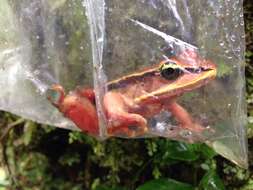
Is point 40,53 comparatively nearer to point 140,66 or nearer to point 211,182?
point 140,66

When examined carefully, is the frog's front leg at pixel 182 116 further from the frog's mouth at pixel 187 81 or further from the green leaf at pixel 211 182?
the green leaf at pixel 211 182

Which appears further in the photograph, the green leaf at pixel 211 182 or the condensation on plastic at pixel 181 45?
the green leaf at pixel 211 182

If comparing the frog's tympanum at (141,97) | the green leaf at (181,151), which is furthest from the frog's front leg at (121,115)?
the green leaf at (181,151)

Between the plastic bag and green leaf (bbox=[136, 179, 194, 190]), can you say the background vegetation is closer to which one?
green leaf (bbox=[136, 179, 194, 190])

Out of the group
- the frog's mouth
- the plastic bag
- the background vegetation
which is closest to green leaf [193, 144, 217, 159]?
the background vegetation

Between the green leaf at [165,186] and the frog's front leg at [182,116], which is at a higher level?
the frog's front leg at [182,116]

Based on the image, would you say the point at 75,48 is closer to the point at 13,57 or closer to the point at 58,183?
the point at 13,57

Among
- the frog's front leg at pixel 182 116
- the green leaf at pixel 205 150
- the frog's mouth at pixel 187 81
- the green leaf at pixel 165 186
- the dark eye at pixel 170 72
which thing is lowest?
the green leaf at pixel 165 186

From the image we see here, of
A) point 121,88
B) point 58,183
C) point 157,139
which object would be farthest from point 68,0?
point 58,183
